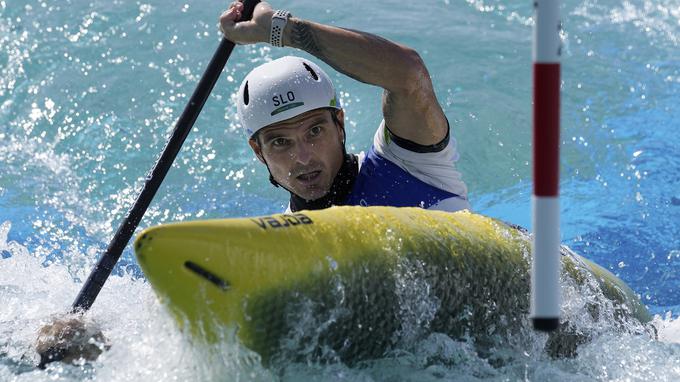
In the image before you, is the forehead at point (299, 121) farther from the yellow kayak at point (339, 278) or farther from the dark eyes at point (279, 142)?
the yellow kayak at point (339, 278)

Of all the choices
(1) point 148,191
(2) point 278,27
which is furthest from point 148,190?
(2) point 278,27

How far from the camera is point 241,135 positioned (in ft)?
23.4

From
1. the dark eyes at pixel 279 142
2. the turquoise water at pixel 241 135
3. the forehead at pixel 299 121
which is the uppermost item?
the forehead at pixel 299 121

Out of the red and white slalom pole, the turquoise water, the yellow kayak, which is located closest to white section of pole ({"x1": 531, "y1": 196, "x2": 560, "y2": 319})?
the red and white slalom pole

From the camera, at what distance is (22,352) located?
3.44 metres

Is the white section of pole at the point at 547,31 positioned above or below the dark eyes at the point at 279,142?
above

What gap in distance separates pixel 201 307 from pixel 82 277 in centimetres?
317

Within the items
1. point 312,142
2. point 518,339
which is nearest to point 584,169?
point 312,142

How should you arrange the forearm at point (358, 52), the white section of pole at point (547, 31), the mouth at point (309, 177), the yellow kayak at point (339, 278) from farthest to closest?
the mouth at point (309, 177), the forearm at point (358, 52), the yellow kayak at point (339, 278), the white section of pole at point (547, 31)

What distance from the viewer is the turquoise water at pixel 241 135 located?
6.18m

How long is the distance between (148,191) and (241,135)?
9.92ft

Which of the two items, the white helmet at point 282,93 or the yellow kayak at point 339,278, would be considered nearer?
the yellow kayak at point 339,278

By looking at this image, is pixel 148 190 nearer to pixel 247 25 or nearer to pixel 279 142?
pixel 279 142

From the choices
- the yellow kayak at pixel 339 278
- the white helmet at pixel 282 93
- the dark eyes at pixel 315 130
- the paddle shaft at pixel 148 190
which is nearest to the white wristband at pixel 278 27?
the paddle shaft at pixel 148 190
